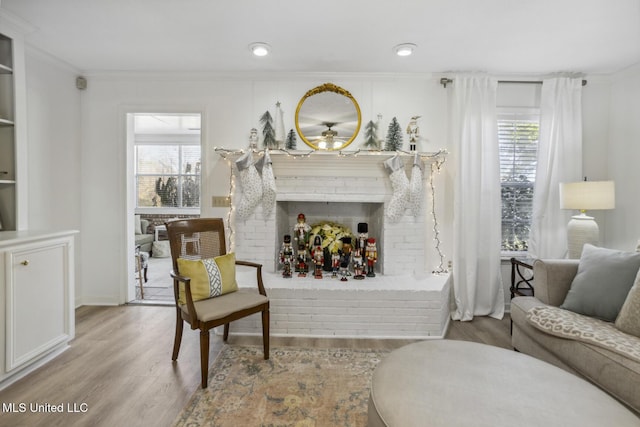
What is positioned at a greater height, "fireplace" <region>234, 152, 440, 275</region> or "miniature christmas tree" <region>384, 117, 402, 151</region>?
"miniature christmas tree" <region>384, 117, 402, 151</region>

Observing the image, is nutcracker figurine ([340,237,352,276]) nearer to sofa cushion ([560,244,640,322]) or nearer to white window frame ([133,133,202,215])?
sofa cushion ([560,244,640,322])

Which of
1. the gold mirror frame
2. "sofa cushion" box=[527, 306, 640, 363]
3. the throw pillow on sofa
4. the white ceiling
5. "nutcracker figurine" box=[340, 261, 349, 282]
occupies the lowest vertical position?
the throw pillow on sofa

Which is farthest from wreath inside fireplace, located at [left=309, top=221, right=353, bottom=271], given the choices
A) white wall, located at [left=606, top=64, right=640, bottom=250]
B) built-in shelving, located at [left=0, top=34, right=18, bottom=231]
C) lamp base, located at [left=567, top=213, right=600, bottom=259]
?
white wall, located at [left=606, top=64, right=640, bottom=250]

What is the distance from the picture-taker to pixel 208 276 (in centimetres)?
225

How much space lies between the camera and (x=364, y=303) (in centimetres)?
277

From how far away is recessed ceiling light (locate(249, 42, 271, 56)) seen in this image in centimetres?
269

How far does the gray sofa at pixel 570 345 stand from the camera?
1489 mm

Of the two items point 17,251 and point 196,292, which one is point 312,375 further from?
point 17,251

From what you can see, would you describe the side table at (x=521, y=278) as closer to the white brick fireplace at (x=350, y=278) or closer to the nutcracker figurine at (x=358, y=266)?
the white brick fireplace at (x=350, y=278)

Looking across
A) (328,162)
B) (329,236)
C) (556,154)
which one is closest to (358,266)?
(329,236)

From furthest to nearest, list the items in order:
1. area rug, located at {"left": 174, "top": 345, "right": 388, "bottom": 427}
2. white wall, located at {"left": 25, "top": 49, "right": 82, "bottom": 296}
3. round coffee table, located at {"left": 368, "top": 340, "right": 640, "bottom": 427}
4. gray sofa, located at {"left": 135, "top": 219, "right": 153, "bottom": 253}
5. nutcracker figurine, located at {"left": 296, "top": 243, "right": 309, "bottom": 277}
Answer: gray sofa, located at {"left": 135, "top": 219, "right": 153, "bottom": 253} → nutcracker figurine, located at {"left": 296, "top": 243, "right": 309, "bottom": 277} → white wall, located at {"left": 25, "top": 49, "right": 82, "bottom": 296} → area rug, located at {"left": 174, "top": 345, "right": 388, "bottom": 427} → round coffee table, located at {"left": 368, "top": 340, "right": 640, "bottom": 427}

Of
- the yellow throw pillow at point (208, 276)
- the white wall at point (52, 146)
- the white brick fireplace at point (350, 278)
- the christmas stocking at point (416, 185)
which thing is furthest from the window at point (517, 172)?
the white wall at point (52, 146)

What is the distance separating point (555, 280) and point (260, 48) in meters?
2.78

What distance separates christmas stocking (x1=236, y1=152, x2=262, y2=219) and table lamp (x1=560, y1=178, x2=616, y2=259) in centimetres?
267
